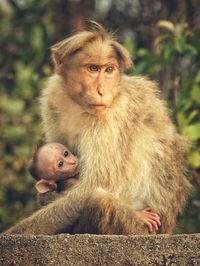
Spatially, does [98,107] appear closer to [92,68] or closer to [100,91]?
[100,91]

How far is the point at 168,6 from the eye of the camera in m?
10.4

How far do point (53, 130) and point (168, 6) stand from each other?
3.74 metres

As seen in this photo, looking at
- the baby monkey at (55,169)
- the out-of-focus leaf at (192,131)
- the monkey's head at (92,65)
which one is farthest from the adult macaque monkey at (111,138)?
the out-of-focus leaf at (192,131)

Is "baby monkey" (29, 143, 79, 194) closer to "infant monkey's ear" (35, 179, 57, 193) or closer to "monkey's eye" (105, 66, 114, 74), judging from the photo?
"infant monkey's ear" (35, 179, 57, 193)

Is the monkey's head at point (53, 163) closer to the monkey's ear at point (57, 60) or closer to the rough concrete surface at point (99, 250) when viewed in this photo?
the monkey's ear at point (57, 60)

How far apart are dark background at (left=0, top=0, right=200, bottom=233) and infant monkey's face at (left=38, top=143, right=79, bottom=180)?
6.89ft

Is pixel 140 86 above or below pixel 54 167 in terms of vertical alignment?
above

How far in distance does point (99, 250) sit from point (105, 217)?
100 centimetres

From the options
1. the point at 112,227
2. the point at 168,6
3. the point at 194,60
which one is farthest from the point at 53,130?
the point at 168,6

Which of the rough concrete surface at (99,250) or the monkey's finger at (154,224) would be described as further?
the monkey's finger at (154,224)

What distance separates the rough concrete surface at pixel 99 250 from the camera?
5000mm

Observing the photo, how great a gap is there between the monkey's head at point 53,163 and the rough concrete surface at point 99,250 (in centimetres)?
166

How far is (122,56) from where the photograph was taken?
690 centimetres

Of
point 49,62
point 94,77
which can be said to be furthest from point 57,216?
point 49,62
